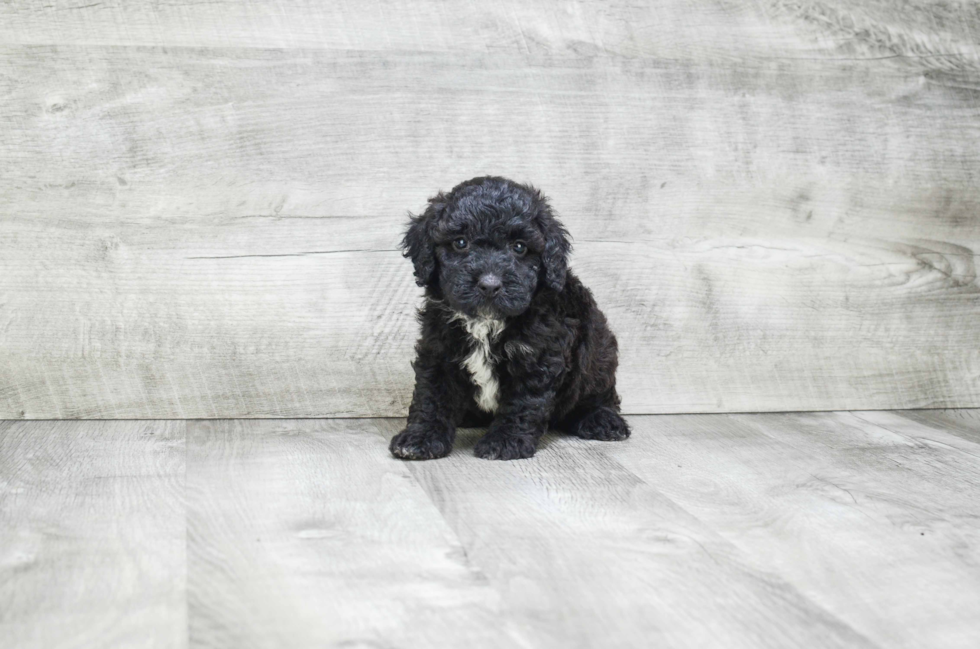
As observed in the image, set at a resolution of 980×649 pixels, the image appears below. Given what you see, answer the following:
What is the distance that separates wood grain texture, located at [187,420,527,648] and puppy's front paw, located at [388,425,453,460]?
0.04m

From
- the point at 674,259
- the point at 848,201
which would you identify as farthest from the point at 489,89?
the point at 848,201

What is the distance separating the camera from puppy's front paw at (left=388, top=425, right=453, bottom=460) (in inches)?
118

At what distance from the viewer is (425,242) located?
301cm

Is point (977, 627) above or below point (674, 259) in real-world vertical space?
below

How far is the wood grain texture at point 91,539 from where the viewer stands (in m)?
1.76

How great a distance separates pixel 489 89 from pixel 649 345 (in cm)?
122

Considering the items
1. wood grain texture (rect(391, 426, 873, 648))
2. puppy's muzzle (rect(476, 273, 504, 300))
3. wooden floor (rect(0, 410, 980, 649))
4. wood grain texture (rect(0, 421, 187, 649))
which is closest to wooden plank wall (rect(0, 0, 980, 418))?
wooden floor (rect(0, 410, 980, 649))

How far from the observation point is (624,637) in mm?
1782

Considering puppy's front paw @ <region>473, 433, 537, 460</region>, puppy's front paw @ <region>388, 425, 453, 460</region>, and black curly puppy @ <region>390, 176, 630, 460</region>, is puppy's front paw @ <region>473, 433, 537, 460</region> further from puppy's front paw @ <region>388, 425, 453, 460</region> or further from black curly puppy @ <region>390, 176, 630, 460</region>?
puppy's front paw @ <region>388, 425, 453, 460</region>

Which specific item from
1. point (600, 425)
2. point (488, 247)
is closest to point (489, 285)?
point (488, 247)

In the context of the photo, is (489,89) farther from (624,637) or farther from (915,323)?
(624,637)

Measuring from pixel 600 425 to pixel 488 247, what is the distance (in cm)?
87

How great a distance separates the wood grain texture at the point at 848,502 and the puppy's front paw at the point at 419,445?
588 mm

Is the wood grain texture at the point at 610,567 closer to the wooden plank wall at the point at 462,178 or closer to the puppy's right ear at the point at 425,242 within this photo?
the puppy's right ear at the point at 425,242
